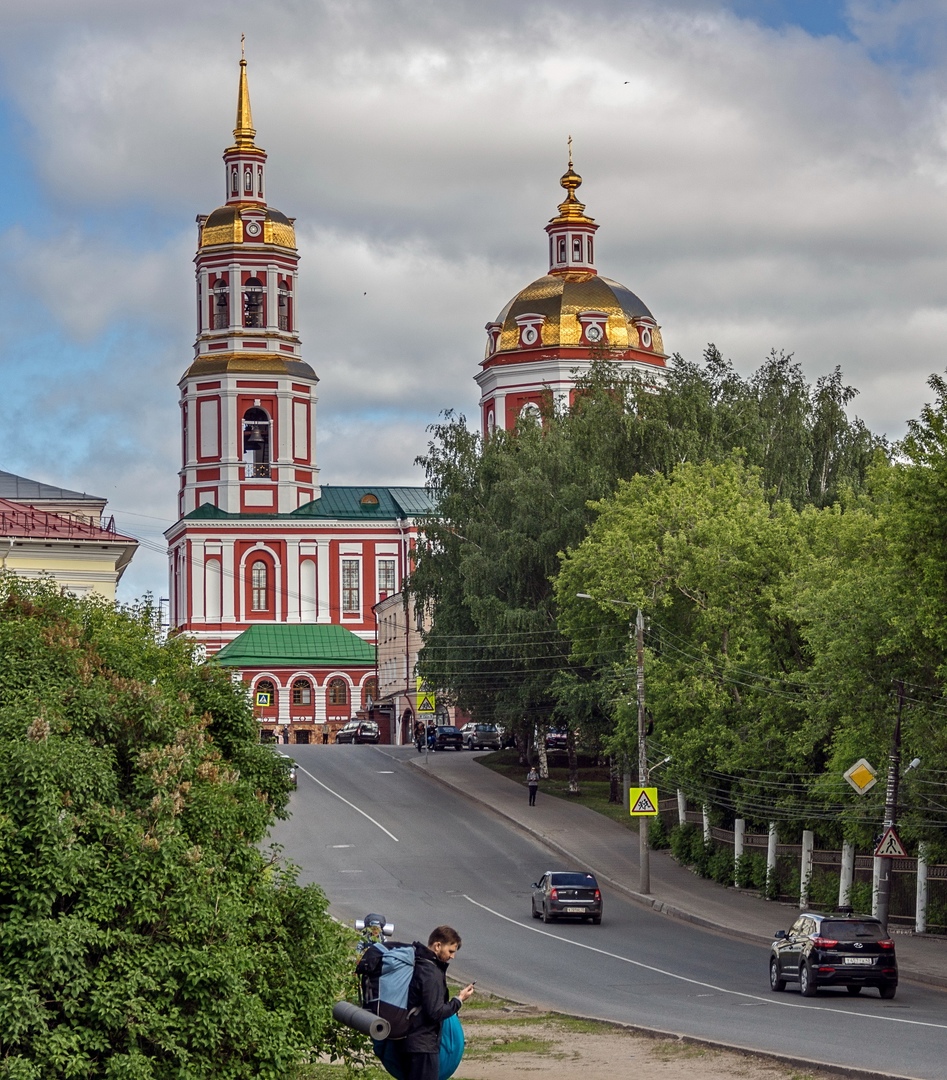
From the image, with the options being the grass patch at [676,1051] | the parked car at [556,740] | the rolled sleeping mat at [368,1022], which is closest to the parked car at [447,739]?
the parked car at [556,740]

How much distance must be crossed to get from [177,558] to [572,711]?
209 ft

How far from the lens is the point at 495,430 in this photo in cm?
A: 7112

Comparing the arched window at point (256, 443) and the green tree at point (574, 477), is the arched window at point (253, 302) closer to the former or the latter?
the arched window at point (256, 443)

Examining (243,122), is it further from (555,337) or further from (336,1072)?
(336,1072)

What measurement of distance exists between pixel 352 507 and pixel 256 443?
933cm

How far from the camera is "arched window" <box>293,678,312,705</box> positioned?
115 metres

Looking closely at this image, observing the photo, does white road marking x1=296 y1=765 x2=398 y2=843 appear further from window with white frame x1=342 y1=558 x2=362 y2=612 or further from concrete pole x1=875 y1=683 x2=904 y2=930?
window with white frame x1=342 y1=558 x2=362 y2=612

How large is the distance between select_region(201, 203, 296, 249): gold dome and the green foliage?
9887cm

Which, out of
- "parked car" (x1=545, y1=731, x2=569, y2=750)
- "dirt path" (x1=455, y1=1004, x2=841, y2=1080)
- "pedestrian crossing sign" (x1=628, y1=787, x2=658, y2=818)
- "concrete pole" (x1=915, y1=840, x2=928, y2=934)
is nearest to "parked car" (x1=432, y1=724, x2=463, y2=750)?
"parked car" (x1=545, y1=731, x2=569, y2=750)

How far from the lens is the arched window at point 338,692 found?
11575 centimetres

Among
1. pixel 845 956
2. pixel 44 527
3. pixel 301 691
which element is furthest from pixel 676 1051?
pixel 301 691

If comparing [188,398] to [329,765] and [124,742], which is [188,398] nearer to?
[329,765]

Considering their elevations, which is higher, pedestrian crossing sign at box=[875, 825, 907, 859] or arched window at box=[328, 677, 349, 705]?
pedestrian crossing sign at box=[875, 825, 907, 859]

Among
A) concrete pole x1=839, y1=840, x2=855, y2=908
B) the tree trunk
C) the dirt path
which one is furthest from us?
the tree trunk
